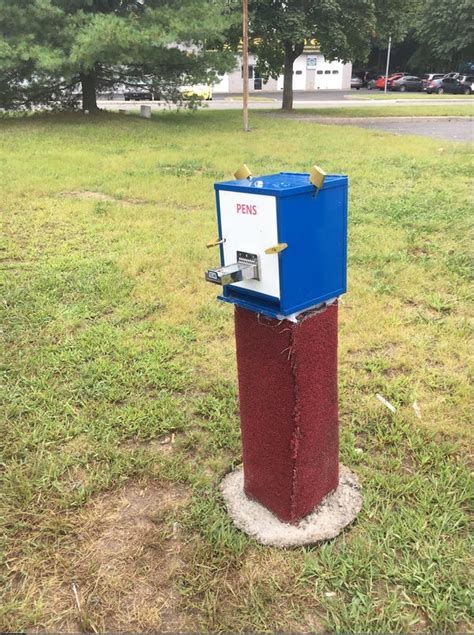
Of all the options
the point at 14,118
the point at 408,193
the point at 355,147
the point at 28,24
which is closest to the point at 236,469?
the point at 408,193

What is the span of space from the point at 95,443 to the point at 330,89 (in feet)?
175

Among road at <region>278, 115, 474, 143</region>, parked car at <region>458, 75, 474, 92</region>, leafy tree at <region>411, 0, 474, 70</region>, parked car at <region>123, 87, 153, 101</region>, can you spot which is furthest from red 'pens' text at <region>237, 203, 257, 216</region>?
leafy tree at <region>411, 0, 474, 70</region>

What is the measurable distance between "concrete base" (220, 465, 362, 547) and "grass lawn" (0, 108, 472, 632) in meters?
0.04

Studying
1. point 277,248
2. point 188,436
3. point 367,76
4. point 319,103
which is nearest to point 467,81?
point 319,103

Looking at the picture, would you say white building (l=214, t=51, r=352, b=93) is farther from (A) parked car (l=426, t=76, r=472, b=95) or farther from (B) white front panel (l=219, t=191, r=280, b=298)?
(B) white front panel (l=219, t=191, r=280, b=298)

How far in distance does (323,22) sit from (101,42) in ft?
38.1

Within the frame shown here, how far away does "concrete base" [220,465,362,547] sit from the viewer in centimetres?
204

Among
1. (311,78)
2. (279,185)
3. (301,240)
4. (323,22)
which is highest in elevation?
(323,22)

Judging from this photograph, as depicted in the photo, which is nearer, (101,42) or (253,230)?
(253,230)

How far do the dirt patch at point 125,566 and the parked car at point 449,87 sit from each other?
41.4 metres

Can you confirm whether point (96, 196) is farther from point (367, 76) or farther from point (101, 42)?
point (367, 76)

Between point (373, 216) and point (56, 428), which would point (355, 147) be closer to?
point (373, 216)

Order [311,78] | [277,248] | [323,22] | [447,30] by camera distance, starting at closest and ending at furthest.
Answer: [277,248]
[323,22]
[447,30]
[311,78]

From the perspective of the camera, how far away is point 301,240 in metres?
1.70
